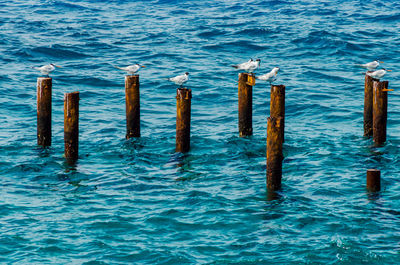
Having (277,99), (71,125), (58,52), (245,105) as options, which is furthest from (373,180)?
(58,52)

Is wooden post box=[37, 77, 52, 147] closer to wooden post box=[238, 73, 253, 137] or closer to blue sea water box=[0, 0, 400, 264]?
blue sea water box=[0, 0, 400, 264]

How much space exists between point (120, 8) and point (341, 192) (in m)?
39.0

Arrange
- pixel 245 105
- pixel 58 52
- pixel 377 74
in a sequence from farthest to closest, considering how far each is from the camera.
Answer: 1. pixel 58 52
2. pixel 245 105
3. pixel 377 74

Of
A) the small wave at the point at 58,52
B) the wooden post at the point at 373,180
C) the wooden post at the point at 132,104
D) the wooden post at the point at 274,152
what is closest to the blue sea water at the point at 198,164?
the small wave at the point at 58,52

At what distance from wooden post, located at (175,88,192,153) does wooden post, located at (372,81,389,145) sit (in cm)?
527

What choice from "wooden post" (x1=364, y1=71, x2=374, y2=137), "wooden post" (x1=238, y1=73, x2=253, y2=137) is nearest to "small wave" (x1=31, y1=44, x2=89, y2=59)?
"wooden post" (x1=238, y1=73, x2=253, y2=137)

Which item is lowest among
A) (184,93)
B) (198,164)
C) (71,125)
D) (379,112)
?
(198,164)

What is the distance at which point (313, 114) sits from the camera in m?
23.9

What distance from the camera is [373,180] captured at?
1527 cm

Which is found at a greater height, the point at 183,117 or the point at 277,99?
the point at 277,99

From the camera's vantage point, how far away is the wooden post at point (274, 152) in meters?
14.9

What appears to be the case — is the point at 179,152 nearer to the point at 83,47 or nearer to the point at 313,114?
the point at 313,114

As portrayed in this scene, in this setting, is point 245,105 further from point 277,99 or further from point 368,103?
point 368,103

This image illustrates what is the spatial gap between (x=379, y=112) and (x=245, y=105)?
155 inches
